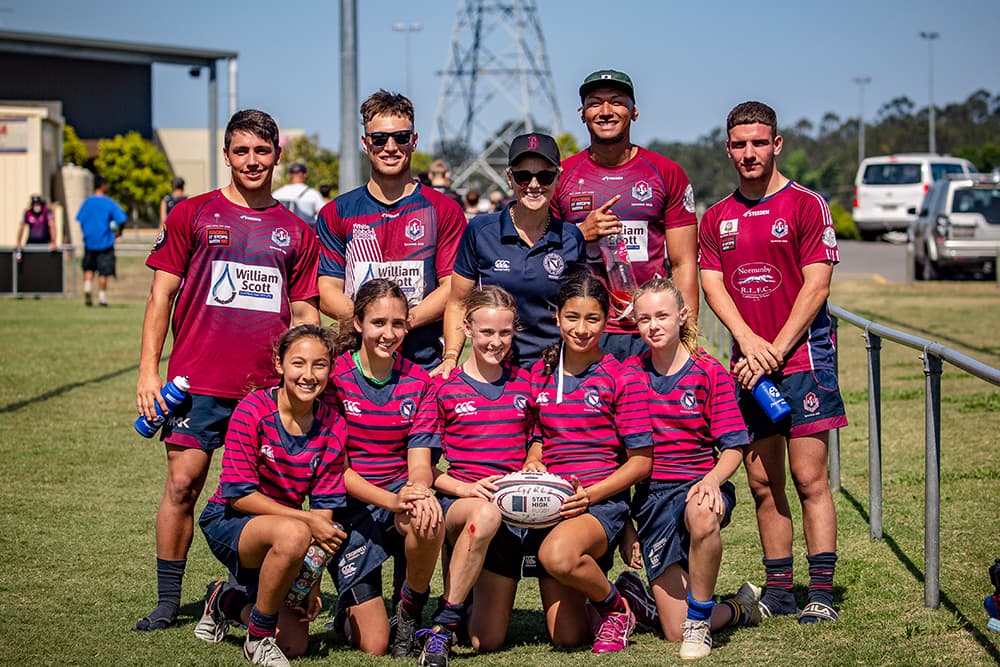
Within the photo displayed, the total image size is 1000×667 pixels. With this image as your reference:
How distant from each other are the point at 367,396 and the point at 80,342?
1289 cm

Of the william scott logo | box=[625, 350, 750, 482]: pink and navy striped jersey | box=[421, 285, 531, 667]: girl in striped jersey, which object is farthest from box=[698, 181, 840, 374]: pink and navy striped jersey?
box=[421, 285, 531, 667]: girl in striped jersey

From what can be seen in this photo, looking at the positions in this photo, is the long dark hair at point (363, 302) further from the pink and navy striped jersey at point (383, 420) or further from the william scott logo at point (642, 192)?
the william scott logo at point (642, 192)

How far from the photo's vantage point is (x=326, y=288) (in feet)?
19.1

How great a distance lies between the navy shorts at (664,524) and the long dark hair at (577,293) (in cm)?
70

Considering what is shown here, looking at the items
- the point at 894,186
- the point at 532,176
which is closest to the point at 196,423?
the point at 532,176

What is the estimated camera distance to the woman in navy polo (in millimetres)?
5496

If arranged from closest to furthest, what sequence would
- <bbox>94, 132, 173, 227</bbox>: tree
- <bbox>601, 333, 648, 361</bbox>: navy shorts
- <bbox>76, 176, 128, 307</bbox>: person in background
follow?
<bbox>601, 333, 648, 361</bbox>: navy shorts → <bbox>76, 176, 128, 307</bbox>: person in background → <bbox>94, 132, 173, 227</bbox>: tree

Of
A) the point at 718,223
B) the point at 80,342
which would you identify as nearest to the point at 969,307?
the point at 80,342

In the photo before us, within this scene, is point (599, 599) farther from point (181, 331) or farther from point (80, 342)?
point (80, 342)

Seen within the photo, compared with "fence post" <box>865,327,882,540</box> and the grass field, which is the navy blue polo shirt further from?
"fence post" <box>865,327,882,540</box>

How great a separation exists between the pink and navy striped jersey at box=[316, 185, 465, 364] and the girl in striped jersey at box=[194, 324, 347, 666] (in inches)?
21.7

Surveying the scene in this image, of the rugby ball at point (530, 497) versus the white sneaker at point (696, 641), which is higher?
the rugby ball at point (530, 497)

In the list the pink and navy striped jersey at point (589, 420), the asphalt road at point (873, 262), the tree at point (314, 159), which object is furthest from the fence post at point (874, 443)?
the tree at point (314, 159)

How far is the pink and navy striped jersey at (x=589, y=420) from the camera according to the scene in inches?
210
